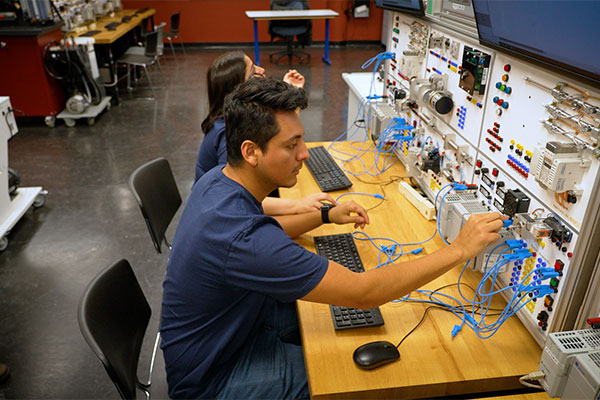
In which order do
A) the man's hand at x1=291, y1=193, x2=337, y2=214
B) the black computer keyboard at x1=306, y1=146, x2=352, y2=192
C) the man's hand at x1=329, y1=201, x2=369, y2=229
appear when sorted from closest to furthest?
the man's hand at x1=329, y1=201, x2=369, y2=229
the man's hand at x1=291, y1=193, x2=337, y2=214
the black computer keyboard at x1=306, y1=146, x2=352, y2=192

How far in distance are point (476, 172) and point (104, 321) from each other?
1238mm

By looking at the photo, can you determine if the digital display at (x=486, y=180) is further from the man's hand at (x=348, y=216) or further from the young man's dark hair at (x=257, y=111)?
the young man's dark hair at (x=257, y=111)

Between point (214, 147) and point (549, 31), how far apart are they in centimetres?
132

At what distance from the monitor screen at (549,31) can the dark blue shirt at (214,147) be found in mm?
1072

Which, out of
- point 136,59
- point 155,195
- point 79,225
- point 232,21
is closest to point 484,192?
point 155,195

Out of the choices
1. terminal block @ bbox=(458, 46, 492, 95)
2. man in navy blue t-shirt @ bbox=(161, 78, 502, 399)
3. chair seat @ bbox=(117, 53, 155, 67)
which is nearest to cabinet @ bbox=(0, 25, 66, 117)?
chair seat @ bbox=(117, 53, 155, 67)

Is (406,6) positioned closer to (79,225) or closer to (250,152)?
(250,152)

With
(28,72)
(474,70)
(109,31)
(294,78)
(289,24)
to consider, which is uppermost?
(474,70)

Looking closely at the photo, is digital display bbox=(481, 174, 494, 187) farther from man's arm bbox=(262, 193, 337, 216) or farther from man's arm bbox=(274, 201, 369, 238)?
man's arm bbox=(262, 193, 337, 216)

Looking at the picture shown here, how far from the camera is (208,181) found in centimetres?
134

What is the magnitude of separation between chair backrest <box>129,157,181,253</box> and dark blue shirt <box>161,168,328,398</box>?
62cm

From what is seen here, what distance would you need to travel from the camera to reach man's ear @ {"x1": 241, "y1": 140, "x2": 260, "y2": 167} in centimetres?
126

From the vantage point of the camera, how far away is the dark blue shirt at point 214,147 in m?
1.93

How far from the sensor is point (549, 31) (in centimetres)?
105
